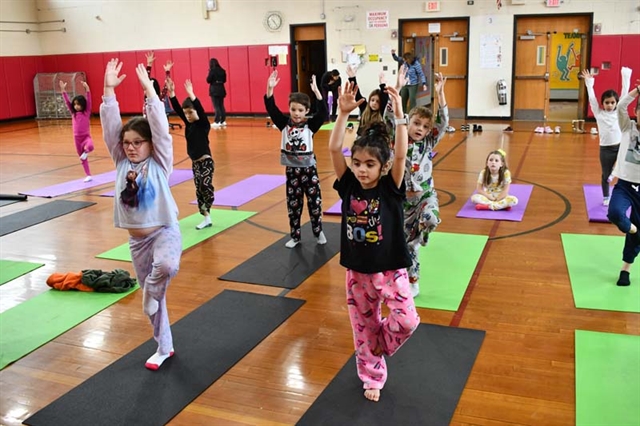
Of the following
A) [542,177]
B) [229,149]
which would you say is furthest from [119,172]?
[229,149]

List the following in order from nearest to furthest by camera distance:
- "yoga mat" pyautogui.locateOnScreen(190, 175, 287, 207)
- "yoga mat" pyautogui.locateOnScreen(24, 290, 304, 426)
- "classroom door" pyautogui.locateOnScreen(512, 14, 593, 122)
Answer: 1. "yoga mat" pyautogui.locateOnScreen(24, 290, 304, 426)
2. "yoga mat" pyautogui.locateOnScreen(190, 175, 287, 207)
3. "classroom door" pyautogui.locateOnScreen(512, 14, 593, 122)

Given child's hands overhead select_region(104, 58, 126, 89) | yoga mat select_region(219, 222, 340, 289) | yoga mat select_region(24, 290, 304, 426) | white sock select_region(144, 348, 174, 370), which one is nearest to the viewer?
yoga mat select_region(24, 290, 304, 426)

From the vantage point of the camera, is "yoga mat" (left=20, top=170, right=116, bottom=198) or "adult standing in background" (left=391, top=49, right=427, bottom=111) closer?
"yoga mat" (left=20, top=170, right=116, bottom=198)

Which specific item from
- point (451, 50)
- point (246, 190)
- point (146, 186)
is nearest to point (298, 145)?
point (146, 186)

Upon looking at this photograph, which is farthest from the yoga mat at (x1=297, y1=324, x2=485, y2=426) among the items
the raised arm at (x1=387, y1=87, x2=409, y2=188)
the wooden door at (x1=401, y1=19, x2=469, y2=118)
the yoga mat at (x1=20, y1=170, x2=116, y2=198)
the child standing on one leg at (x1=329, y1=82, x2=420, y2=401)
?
the wooden door at (x1=401, y1=19, x2=469, y2=118)

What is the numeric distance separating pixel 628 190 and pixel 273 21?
40.3 ft

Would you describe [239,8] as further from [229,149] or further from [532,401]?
[532,401]

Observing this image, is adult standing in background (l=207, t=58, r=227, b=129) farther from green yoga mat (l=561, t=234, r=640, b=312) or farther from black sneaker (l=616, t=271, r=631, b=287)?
black sneaker (l=616, t=271, r=631, b=287)

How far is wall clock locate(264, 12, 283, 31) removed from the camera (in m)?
14.8

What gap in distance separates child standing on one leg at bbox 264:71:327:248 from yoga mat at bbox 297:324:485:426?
191cm

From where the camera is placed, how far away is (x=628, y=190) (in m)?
4.04

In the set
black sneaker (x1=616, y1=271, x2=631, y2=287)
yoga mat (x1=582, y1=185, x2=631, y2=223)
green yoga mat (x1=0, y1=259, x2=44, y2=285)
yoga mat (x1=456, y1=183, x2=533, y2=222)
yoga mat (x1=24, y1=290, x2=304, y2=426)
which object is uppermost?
yoga mat (x1=582, y1=185, x2=631, y2=223)

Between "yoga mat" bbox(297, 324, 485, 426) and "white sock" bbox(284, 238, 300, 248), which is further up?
"white sock" bbox(284, 238, 300, 248)

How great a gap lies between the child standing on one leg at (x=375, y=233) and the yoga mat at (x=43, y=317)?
84.1 inches
